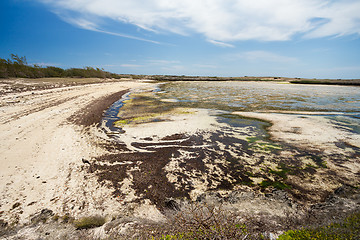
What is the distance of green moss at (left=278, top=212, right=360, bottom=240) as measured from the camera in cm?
268

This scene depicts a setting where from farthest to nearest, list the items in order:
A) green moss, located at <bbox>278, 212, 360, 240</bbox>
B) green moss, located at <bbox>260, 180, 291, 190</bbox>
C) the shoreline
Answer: green moss, located at <bbox>260, 180, 291, 190</bbox> < the shoreline < green moss, located at <bbox>278, 212, 360, 240</bbox>

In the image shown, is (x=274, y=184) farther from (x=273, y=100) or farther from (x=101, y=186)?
(x=273, y=100)

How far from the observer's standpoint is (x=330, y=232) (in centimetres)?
282

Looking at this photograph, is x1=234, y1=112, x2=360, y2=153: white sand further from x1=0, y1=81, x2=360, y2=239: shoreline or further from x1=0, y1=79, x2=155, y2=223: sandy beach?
x1=0, y1=79, x2=155, y2=223: sandy beach

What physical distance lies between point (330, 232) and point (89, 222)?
4720 millimetres

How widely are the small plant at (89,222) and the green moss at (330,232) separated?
3.57m

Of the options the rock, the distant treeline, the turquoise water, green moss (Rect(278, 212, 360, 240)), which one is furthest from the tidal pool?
the distant treeline

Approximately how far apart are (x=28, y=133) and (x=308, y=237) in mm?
11170

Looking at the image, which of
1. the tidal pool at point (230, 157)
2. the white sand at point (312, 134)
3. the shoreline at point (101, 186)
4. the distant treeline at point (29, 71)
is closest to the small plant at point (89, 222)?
the shoreline at point (101, 186)

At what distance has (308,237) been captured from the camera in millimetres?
2688

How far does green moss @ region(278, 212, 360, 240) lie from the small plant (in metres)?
3.57

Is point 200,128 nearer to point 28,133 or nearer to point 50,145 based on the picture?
point 50,145

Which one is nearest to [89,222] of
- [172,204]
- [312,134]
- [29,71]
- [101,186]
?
[101,186]

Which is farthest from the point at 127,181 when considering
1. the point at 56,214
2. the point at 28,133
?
the point at 28,133
